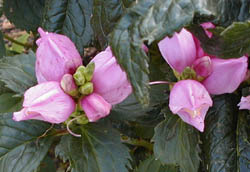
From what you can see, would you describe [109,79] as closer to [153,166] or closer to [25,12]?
[153,166]

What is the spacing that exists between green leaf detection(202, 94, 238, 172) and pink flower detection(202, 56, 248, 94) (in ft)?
0.26

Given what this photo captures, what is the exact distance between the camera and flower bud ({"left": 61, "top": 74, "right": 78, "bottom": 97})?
0.68 m

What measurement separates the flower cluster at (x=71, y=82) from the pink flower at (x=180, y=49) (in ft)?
0.28

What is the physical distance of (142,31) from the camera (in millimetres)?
492

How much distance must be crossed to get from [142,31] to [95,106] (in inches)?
8.6

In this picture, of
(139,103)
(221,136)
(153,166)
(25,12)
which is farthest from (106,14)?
(25,12)

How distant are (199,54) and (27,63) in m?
0.37

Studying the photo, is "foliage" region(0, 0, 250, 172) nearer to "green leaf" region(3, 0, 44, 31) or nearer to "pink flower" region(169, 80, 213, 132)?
"pink flower" region(169, 80, 213, 132)

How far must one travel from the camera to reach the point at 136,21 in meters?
0.50

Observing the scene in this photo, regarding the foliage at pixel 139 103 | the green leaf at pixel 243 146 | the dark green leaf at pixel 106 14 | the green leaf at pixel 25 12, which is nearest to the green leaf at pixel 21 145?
the foliage at pixel 139 103

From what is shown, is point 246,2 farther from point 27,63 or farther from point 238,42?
point 27,63

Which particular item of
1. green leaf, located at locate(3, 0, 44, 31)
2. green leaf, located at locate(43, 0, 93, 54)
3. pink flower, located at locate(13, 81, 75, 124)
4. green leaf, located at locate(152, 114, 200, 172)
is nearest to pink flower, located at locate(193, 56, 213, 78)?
green leaf, located at locate(152, 114, 200, 172)

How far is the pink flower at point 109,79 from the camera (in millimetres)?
691

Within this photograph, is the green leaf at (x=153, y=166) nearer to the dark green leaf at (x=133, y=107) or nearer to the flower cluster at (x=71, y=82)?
the dark green leaf at (x=133, y=107)
